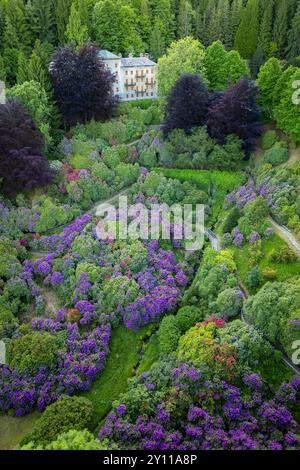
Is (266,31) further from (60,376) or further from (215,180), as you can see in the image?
(60,376)

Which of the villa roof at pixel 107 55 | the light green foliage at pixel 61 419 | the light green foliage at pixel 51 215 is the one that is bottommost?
the light green foliage at pixel 61 419

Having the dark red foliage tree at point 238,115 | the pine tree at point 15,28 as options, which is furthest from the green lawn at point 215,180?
the pine tree at point 15,28

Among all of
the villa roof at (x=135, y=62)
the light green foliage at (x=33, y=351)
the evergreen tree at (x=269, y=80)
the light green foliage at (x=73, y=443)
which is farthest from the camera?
the villa roof at (x=135, y=62)

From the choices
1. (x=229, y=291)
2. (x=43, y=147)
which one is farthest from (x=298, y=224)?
(x=43, y=147)

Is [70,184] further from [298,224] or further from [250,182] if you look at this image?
[298,224]

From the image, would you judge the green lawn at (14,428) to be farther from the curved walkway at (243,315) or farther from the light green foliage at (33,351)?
the curved walkway at (243,315)

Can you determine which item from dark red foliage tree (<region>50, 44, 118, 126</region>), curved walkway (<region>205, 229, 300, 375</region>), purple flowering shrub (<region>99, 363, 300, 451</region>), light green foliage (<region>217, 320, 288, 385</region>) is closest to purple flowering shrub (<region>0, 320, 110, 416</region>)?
purple flowering shrub (<region>99, 363, 300, 451</region>)
